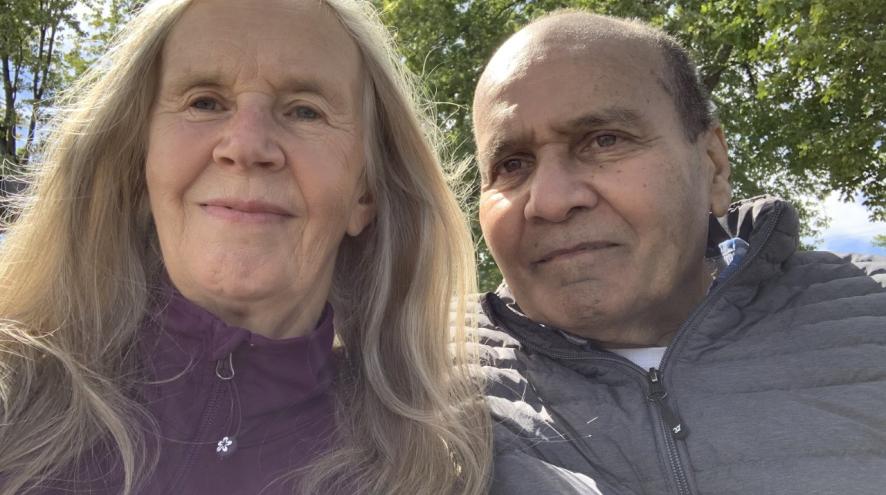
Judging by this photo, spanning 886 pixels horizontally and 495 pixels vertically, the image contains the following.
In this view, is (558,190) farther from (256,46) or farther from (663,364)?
(256,46)

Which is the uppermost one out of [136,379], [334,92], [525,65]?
[525,65]

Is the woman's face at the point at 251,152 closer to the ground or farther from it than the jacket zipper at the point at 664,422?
farther from it

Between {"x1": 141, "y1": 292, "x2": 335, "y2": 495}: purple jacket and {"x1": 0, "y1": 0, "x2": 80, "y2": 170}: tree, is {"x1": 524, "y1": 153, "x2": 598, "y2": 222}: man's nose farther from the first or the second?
{"x1": 0, "y1": 0, "x2": 80, "y2": 170}: tree

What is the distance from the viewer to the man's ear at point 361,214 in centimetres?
218

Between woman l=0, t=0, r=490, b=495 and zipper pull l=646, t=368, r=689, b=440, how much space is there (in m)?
0.50

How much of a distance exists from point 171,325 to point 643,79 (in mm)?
1660

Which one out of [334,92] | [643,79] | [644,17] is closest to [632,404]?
[643,79]

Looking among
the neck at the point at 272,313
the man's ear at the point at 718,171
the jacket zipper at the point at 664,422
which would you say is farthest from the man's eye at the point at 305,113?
the man's ear at the point at 718,171

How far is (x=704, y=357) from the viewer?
222 centimetres

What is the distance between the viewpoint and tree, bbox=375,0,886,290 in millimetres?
8406

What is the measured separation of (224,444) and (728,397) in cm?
138

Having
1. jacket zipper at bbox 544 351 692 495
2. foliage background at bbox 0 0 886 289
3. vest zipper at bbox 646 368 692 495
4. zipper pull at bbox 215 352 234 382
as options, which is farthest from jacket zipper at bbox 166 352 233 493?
foliage background at bbox 0 0 886 289

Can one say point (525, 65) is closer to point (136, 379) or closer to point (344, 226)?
point (344, 226)

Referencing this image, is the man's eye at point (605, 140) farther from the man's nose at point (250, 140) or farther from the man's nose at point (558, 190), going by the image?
the man's nose at point (250, 140)
